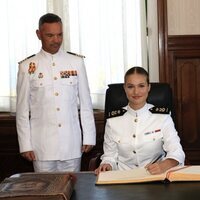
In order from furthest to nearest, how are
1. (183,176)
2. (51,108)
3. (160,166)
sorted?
1. (51,108)
2. (160,166)
3. (183,176)

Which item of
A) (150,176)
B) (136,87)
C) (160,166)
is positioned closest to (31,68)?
(136,87)

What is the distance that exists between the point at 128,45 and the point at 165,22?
423mm

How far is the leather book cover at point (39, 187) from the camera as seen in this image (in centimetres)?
136

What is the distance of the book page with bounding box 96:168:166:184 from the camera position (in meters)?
1.66

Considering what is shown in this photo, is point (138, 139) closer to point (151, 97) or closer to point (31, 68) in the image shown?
point (151, 97)

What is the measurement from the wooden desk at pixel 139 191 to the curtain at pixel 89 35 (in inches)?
84.6

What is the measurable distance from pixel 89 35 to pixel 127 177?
88.0 inches

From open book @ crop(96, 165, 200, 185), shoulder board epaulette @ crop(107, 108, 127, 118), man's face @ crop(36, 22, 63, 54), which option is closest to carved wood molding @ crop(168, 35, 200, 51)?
man's face @ crop(36, 22, 63, 54)

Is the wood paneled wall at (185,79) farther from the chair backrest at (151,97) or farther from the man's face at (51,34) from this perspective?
the man's face at (51,34)

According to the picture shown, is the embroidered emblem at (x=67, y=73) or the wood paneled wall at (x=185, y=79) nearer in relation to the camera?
the embroidered emblem at (x=67, y=73)

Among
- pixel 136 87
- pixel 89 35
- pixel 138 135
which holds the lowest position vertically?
pixel 138 135

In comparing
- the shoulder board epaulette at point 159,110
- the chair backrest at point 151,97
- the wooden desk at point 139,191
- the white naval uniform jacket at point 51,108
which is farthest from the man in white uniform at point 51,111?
the wooden desk at point 139,191

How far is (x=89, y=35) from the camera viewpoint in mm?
3754

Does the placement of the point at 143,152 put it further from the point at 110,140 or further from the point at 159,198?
the point at 159,198
